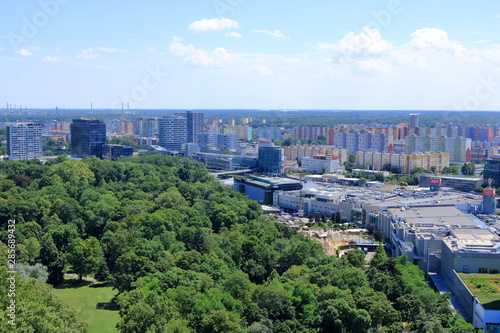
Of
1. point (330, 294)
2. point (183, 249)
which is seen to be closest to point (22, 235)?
point (183, 249)

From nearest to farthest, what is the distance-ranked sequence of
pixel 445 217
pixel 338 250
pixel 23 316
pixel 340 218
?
pixel 23 316
pixel 338 250
pixel 445 217
pixel 340 218

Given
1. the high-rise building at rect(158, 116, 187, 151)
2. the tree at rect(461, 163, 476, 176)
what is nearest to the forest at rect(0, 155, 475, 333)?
the tree at rect(461, 163, 476, 176)

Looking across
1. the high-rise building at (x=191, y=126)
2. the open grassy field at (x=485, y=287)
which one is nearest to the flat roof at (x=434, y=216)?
the open grassy field at (x=485, y=287)

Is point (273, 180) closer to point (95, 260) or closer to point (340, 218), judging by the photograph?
point (340, 218)

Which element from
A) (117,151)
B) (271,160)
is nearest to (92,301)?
(271,160)

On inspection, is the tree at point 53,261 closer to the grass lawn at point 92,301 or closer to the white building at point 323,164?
the grass lawn at point 92,301

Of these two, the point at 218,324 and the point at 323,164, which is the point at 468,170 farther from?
the point at 218,324
